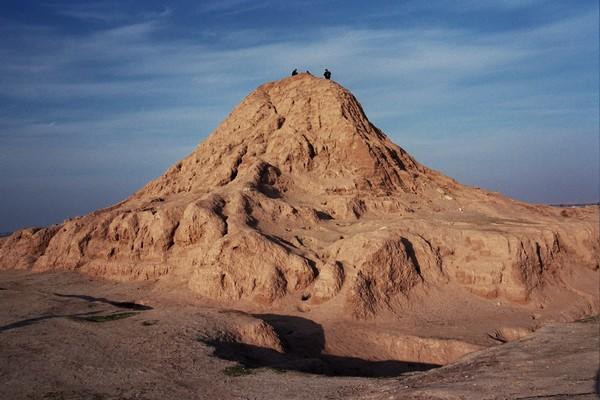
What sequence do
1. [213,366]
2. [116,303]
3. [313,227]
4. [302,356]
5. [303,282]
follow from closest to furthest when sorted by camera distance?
[213,366]
[302,356]
[303,282]
[116,303]
[313,227]

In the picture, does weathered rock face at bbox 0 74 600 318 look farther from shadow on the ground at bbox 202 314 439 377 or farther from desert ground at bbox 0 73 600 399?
shadow on the ground at bbox 202 314 439 377

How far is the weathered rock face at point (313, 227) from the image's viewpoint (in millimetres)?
19734

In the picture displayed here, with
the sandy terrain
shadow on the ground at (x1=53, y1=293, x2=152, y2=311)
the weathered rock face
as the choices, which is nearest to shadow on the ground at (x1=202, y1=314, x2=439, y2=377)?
the sandy terrain

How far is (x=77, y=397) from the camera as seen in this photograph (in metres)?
10.5

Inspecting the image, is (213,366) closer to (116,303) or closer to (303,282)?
(303,282)

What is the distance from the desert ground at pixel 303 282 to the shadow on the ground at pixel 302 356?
0.07 m

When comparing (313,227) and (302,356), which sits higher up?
(313,227)

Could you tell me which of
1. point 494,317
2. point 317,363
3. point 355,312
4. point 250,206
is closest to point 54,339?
point 317,363

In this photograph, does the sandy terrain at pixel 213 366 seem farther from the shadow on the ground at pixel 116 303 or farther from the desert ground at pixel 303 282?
the shadow on the ground at pixel 116 303

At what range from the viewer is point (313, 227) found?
77.1 feet

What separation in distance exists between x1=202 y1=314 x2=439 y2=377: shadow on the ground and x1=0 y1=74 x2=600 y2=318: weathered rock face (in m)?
1.62

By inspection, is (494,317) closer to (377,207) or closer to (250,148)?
(377,207)

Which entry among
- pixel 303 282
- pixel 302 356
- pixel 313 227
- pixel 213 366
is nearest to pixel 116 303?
pixel 303 282

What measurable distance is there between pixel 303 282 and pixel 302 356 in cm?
437
